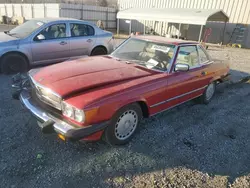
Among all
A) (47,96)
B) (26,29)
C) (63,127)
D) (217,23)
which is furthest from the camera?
(217,23)

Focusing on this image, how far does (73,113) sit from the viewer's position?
8.85ft

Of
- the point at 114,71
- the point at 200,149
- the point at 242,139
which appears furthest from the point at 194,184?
the point at 114,71

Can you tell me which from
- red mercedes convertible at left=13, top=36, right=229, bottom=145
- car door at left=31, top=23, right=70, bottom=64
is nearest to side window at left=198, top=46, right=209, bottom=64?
red mercedes convertible at left=13, top=36, right=229, bottom=145

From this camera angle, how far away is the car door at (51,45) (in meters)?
6.00

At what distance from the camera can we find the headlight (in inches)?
104

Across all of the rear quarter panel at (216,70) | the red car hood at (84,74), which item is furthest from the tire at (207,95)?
the red car hood at (84,74)

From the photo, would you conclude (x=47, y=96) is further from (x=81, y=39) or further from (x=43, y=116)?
(x=81, y=39)

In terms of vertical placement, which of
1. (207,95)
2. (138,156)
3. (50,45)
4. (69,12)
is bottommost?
(138,156)

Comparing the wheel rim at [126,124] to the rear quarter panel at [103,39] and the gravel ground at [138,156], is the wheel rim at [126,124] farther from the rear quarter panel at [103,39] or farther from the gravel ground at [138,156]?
the rear quarter panel at [103,39]

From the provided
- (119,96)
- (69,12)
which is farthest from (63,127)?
(69,12)

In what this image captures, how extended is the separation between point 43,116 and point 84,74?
901 millimetres

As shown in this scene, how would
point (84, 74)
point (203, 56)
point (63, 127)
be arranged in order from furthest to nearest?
point (203, 56) → point (84, 74) → point (63, 127)

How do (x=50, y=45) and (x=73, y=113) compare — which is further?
(x=50, y=45)

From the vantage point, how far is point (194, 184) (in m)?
2.71
